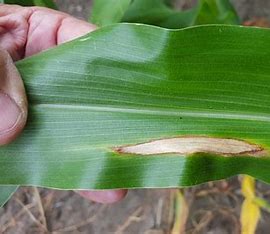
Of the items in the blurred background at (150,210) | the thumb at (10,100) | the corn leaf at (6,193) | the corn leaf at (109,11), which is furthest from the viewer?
the blurred background at (150,210)

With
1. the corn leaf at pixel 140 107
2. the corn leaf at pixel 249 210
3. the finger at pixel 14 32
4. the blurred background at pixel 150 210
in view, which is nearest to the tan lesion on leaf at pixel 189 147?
the corn leaf at pixel 140 107

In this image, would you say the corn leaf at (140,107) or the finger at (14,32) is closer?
the corn leaf at (140,107)

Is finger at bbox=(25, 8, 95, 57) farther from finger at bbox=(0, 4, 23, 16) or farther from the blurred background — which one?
the blurred background

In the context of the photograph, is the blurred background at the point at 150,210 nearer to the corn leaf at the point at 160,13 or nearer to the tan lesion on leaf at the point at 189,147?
the corn leaf at the point at 160,13

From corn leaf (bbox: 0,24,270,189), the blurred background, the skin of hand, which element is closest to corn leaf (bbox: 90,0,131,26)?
the skin of hand

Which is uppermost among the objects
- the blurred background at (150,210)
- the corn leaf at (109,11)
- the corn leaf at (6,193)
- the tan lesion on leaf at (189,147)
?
the tan lesion on leaf at (189,147)

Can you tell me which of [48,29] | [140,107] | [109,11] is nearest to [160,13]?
[109,11]
